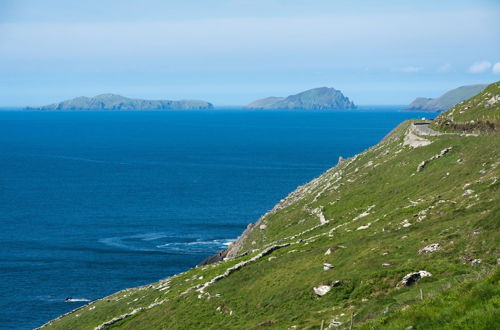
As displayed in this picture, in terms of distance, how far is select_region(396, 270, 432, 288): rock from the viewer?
39938 millimetres

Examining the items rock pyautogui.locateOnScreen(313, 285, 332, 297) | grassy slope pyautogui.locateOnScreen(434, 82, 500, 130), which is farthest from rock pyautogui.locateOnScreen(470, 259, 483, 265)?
grassy slope pyautogui.locateOnScreen(434, 82, 500, 130)

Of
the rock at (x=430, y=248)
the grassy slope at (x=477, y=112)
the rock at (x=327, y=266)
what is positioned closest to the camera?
the rock at (x=430, y=248)

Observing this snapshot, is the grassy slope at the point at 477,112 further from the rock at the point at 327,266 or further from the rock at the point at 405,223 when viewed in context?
the rock at the point at 327,266

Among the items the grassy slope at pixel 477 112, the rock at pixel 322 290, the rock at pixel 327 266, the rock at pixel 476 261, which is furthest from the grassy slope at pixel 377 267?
the grassy slope at pixel 477 112

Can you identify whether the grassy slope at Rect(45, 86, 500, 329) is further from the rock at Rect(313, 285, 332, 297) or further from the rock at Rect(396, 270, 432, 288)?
the rock at Rect(396, 270, 432, 288)

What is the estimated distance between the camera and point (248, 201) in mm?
185875

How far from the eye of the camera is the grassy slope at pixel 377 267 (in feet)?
95.1

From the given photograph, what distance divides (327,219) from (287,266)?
83.4 feet

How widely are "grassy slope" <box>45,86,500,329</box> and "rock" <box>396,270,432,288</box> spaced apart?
600 mm

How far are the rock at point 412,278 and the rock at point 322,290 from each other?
621cm

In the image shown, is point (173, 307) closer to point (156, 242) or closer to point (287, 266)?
Answer: point (287, 266)

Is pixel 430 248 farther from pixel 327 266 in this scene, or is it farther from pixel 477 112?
pixel 477 112

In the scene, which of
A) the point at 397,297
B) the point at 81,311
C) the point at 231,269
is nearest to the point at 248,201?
the point at 81,311

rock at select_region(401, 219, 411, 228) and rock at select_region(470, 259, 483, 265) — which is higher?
rock at select_region(470, 259, 483, 265)
